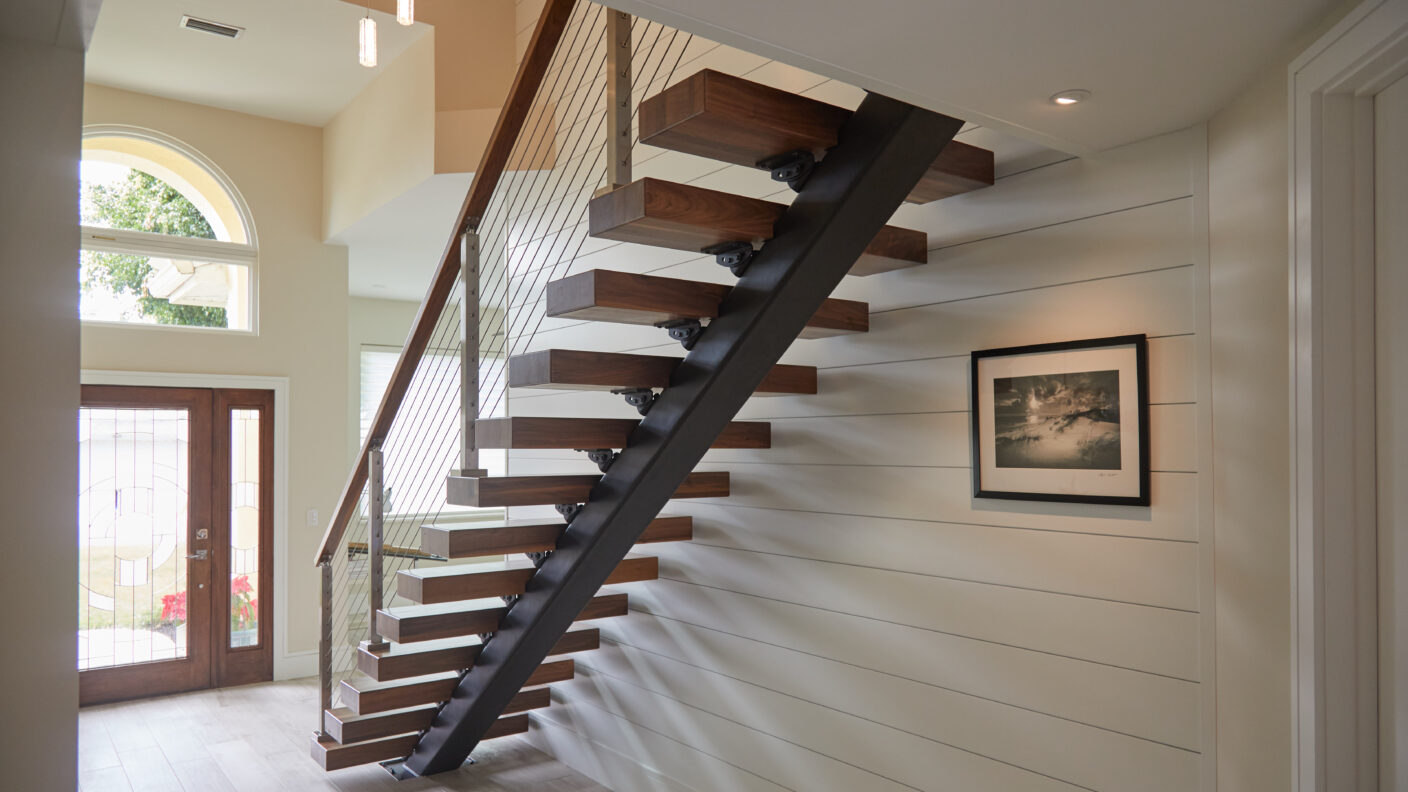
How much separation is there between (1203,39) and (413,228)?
5.18 meters

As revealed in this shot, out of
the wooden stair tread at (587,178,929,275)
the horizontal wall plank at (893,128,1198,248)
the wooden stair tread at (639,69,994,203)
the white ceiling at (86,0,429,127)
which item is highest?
the white ceiling at (86,0,429,127)

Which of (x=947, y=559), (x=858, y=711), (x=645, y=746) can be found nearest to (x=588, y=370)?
(x=947, y=559)

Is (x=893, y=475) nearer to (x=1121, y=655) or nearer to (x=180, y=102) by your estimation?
(x=1121, y=655)

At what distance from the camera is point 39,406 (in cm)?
175

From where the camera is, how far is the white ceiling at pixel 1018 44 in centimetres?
155

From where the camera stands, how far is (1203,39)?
5.55 feet

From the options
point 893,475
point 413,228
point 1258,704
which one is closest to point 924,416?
point 893,475

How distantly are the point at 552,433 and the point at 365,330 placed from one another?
627 cm

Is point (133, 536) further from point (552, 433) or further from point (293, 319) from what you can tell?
point (552, 433)

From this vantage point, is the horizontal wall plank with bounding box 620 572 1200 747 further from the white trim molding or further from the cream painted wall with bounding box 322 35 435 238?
the cream painted wall with bounding box 322 35 435 238

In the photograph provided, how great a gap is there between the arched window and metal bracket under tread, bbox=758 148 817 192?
16.3 ft

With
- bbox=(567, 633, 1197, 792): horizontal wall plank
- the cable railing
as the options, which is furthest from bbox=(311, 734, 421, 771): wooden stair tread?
bbox=(567, 633, 1197, 792): horizontal wall plank

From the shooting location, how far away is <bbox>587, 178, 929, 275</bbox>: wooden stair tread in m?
2.12

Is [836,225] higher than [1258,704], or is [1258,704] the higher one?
[836,225]
